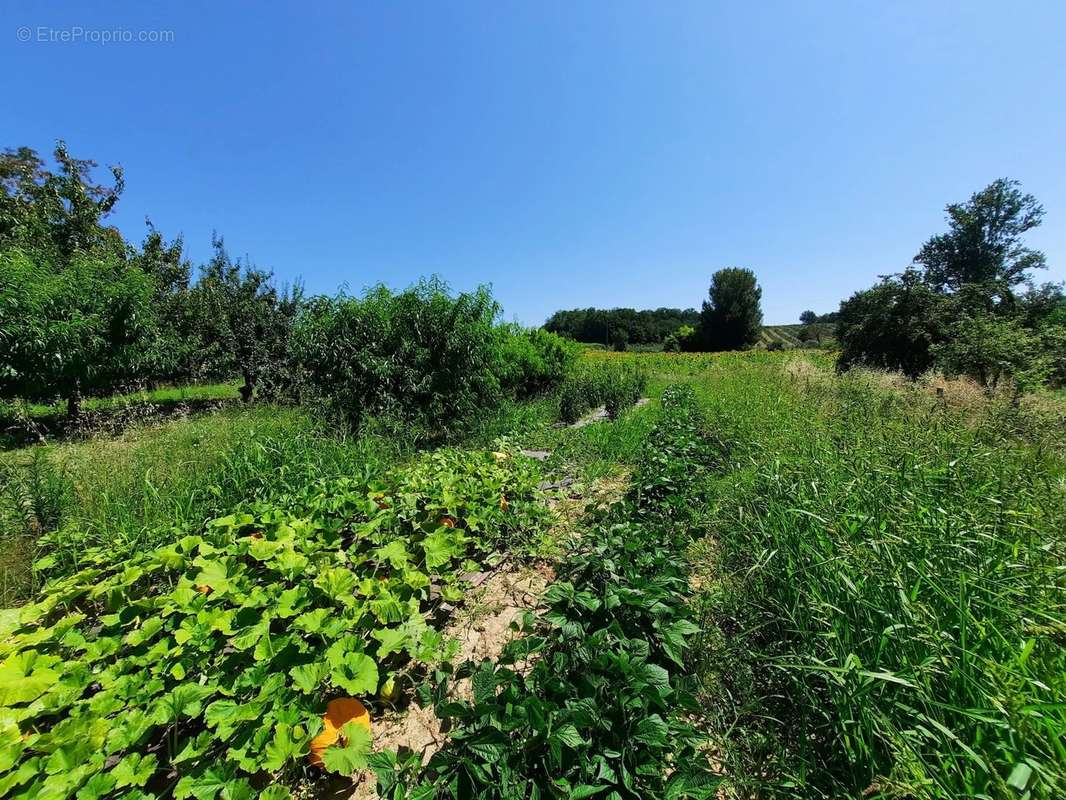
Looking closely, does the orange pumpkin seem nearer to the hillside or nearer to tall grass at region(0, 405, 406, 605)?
tall grass at region(0, 405, 406, 605)

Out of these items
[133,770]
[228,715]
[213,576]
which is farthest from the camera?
[213,576]

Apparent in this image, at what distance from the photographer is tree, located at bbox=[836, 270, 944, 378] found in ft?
39.9

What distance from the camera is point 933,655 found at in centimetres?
120

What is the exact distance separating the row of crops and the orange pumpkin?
34cm

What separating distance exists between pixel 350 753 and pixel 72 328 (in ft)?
35.9

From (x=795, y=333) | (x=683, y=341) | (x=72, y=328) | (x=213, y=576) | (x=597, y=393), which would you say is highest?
(x=795, y=333)

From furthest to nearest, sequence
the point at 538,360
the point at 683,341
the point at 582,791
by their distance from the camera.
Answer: the point at 683,341 → the point at 538,360 → the point at 582,791

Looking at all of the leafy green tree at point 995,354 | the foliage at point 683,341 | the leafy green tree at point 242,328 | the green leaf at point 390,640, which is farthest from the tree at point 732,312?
the green leaf at point 390,640

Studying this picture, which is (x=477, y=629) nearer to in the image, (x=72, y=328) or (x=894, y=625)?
(x=894, y=625)

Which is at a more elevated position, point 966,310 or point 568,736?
point 966,310

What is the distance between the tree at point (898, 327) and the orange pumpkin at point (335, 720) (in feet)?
52.7

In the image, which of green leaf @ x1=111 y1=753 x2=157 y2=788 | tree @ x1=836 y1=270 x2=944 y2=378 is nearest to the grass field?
green leaf @ x1=111 y1=753 x2=157 y2=788

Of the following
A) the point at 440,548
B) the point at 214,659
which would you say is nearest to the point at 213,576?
the point at 214,659

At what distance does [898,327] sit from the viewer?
1288 cm
